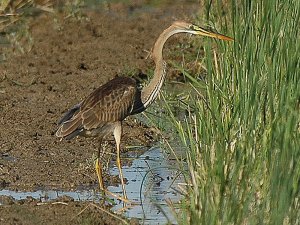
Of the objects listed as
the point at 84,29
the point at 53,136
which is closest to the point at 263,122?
the point at 53,136

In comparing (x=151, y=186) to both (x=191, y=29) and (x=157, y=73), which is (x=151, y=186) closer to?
(x=157, y=73)

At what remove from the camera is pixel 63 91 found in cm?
1198

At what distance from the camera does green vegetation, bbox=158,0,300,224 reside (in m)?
5.86

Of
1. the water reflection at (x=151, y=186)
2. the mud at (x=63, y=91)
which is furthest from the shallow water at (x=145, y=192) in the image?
the mud at (x=63, y=91)

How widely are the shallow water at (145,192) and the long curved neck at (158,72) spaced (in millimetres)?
553

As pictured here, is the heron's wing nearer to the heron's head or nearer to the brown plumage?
the brown plumage

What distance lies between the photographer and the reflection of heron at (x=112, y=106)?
29.2 ft

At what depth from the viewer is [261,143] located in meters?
6.64

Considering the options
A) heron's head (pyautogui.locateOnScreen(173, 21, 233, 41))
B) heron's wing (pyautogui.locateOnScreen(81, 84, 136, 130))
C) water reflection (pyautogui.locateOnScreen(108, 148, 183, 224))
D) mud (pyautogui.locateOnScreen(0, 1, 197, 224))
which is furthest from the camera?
heron's wing (pyautogui.locateOnScreen(81, 84, 136, 130))

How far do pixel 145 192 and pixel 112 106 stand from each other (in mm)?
943

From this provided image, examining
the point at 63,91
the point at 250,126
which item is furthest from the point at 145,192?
the point at 63,91

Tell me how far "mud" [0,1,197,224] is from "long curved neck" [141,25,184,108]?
24.9 inches

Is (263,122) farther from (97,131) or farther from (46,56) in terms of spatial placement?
(46,56)

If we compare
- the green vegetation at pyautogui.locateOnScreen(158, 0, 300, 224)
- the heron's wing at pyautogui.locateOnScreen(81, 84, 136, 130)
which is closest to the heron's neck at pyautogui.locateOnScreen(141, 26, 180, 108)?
the heron's wing at pyautogui.locateOnScreen(81, 84, 136, 130)
